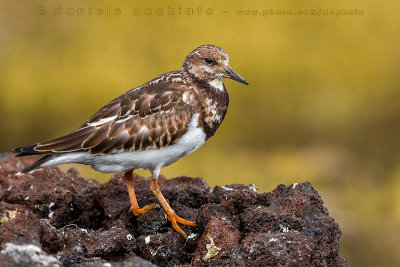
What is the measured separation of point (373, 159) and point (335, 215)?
4.04 ft

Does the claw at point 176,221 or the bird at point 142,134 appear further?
the bird at point 142,134

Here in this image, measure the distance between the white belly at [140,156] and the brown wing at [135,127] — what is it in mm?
56

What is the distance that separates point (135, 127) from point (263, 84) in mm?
4540

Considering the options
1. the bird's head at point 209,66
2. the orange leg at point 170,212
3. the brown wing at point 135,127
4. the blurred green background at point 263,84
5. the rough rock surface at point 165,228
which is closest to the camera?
the rough rock surface at point 165,228

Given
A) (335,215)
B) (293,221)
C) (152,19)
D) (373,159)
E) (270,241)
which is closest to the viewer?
(270,241)

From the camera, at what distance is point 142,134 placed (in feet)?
19.5

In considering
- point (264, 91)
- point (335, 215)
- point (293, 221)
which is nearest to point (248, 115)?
point (264, 91)

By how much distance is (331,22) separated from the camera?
10477 millimetres

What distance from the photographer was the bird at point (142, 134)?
5938 millimetres

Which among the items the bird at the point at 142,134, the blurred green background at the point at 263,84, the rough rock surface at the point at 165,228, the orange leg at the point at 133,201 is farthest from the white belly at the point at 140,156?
the blurred green background at the point at 263,84

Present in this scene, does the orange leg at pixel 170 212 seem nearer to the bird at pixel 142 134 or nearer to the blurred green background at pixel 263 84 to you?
the bird at pixel 142 134

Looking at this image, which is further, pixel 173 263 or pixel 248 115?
pixel 248 115

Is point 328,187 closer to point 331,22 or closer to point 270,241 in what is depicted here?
point 331,22

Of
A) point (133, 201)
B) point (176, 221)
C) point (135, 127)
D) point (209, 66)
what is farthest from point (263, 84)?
point (176, 221)
